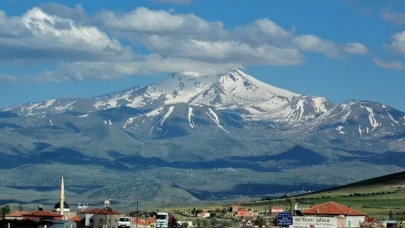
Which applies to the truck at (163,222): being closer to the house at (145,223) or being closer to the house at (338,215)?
the house at (145,223)

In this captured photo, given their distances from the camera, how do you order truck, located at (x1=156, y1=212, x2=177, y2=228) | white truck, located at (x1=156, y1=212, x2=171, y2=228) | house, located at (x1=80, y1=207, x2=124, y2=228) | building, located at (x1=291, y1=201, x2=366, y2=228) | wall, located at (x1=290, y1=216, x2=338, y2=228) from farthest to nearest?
house, located at (x1=80, y1=207, x2=124, y2=228) → white truck, located at (x1=156, y1=212, x2=171, y2=228) → truck, located at (x1=156, y1=212, x2=177, y2=228) → building, located at (x1=291, y1=201, x2=366, y2=228) → wall, located at (x1=290, y1=216, x2=338, y2=228)

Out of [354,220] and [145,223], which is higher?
[145,223]

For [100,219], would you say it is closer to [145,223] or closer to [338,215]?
[145,223]

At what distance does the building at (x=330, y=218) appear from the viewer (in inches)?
5059

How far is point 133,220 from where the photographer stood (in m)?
180

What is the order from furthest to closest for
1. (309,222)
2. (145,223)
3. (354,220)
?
(145,223), (354,220), (309,222)

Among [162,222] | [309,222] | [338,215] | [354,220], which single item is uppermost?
[162,222]

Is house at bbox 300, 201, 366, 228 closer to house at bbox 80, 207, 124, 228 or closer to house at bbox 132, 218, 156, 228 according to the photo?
house at bbox 132, 218, 156, 228

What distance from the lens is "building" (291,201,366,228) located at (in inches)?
5059

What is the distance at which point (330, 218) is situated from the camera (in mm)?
135000

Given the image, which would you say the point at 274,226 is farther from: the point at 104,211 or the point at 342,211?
the point at 104,211

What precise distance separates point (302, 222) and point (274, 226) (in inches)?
615

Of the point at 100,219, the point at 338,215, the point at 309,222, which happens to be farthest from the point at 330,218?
the point at 100,219

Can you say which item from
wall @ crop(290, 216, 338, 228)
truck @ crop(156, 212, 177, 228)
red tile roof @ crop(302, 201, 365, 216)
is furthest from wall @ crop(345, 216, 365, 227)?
truck @ crop(156, 212, 177, 228)
